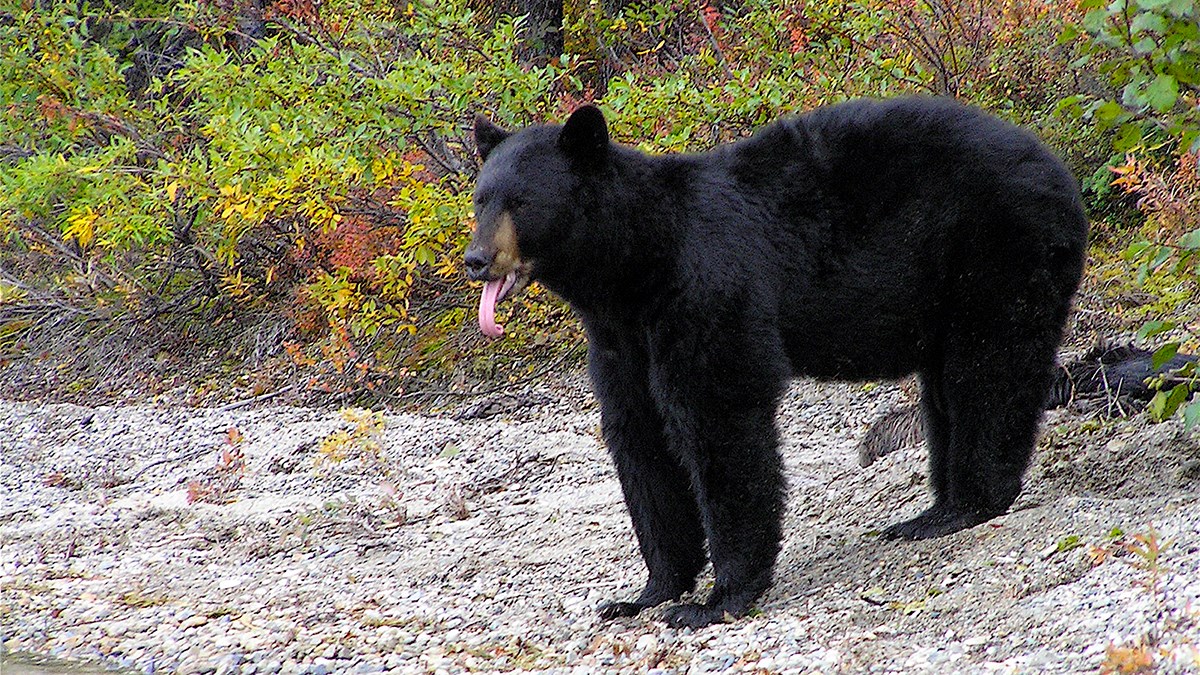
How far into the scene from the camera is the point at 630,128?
8.73 metres

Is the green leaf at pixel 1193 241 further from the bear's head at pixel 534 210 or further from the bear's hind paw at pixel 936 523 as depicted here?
the bear's head at pixel 534 210

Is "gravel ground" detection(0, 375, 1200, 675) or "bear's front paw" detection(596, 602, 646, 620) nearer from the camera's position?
"gravel ground" detection(0, 375, 1200, 675)

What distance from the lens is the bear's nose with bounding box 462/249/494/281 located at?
5090 mm

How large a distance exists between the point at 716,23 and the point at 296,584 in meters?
5.77

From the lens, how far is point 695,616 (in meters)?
5.19

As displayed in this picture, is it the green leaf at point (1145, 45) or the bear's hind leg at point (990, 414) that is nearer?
the green leaf at point (1145, 45)

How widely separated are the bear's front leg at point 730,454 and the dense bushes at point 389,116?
Answer: 261 centimetres

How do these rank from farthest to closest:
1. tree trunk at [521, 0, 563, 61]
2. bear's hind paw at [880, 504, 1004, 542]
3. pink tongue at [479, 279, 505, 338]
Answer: tree trunk at [521, 0, 563, 61], bear's hind paw at [880, 504, 1004, 542], pink tongue at [479, 279, 505, 338]

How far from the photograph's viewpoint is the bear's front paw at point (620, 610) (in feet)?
17.9

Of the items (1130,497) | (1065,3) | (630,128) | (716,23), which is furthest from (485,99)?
(1130,497)

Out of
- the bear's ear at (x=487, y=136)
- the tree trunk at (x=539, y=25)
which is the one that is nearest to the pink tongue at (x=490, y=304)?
the bear's ear at (x=487, y=136)

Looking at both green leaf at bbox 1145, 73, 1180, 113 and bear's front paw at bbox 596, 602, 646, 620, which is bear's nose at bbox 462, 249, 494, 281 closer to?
bear's front paw at bbox 596, 602, 646, 620

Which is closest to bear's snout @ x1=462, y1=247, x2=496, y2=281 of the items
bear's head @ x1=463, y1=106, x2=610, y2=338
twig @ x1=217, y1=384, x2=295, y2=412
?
bear's head @ x1=463, y1=106, x2=610, y2=338

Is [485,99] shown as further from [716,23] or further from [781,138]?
[781,138]
